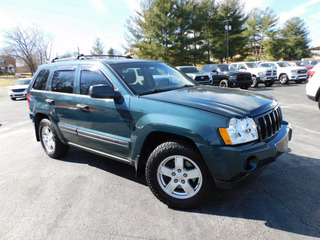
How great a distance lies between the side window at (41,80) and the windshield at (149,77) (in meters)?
1.80

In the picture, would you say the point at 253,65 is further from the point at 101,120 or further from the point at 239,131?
the point at 239,131

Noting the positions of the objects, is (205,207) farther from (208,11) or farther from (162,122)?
(208,11)

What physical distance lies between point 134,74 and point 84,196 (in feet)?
5.94

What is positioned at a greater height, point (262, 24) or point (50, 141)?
point (262, 24)

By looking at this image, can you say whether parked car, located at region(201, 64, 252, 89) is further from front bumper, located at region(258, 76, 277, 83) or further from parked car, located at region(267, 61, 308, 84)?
parked car, located at region(267, 61, 308, 84)

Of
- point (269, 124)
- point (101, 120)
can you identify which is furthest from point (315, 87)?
point (101, 120)

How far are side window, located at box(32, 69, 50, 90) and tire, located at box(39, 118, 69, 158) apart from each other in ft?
2.10

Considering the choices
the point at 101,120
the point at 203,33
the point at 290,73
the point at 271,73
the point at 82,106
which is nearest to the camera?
the point at 101,120

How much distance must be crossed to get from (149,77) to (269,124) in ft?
5.88

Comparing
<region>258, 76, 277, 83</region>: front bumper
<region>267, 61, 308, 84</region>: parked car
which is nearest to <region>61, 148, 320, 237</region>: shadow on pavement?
<region>258, 76, 277, 83</region>: front bumper

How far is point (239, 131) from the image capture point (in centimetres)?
237

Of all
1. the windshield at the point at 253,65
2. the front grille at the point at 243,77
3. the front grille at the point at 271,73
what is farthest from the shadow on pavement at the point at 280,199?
the windshield at the point at 253,65

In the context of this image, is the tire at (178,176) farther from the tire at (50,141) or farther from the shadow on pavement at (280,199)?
the tire at (50,141)

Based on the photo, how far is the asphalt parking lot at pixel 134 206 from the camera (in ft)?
7.80
